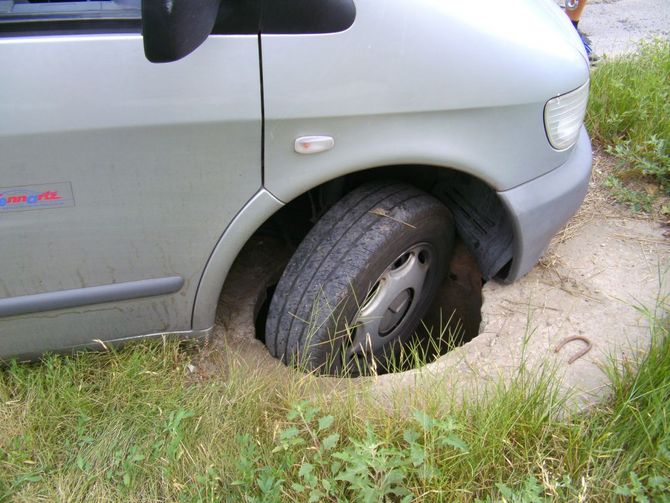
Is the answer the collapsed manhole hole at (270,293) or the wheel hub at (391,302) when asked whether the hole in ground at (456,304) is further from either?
the wheel hub at (391,302)

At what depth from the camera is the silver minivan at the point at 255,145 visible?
69.6 inches

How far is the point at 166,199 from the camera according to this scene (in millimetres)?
1979

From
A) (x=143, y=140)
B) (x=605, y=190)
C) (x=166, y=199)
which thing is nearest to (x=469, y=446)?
(x=166, y=199)

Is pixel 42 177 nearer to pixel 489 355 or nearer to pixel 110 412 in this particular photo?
pixel 110 412

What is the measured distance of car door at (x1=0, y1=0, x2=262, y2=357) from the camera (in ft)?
5.73

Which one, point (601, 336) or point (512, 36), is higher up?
point (512, 36)

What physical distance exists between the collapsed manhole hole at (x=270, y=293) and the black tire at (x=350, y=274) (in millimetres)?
369

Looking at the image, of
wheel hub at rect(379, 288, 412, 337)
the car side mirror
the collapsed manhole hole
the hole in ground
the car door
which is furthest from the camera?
A: the hole in ground

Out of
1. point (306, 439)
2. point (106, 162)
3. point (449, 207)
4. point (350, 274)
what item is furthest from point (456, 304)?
point (106, 162)

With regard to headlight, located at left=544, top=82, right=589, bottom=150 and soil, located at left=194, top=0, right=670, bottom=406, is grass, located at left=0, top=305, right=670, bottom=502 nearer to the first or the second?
soil, located at left=194, top=0, right=670, bottom=406

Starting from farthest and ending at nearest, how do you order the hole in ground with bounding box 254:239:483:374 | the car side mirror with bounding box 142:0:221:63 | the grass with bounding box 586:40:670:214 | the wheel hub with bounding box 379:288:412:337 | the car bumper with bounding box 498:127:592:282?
the grass with bounding box 586:40:670:214, the hole in ground with bounding box 254:239:483:374, the wheel hub with bounding box 379:288:412:337, the car bumper with bounding box 498:127:592:282, the car side mirror with bounding box 142:0:221:63

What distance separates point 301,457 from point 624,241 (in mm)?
1959

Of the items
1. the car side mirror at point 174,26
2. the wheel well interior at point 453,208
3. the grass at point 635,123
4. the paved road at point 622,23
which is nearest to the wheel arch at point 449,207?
the wheel well interior at point 453,208

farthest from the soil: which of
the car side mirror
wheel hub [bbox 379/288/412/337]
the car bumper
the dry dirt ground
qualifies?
the car side mirror
